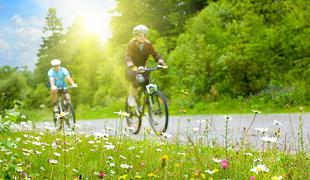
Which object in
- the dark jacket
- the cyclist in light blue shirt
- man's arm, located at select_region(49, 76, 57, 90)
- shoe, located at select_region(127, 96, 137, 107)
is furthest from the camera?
the cyclist in light blue shirt

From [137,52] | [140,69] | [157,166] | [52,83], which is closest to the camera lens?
[157,166]

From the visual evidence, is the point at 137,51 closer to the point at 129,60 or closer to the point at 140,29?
the point at 129,60

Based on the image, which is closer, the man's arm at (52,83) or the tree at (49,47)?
the man's arm at (52,83)

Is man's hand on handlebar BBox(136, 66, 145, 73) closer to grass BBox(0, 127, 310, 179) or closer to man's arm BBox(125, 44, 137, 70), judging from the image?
man's arm BBox(125, 44, 137, 70)

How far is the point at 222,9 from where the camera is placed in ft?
78.3

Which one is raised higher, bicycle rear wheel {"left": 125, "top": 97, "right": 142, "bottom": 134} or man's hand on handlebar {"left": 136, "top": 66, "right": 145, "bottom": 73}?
man's hand on handlebar {"left": 136, "top": 66, "right": 145, "bottom": 73}

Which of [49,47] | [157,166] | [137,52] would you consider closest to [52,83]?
[137,52]

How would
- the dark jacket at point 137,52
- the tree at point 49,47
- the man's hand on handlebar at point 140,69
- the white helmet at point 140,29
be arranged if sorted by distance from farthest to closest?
1. the tree at point 49,47
2. the dark jacket at point 137,52
3. the white helmet at point 140,29
4. the man's hand on handlebar at point 140,69

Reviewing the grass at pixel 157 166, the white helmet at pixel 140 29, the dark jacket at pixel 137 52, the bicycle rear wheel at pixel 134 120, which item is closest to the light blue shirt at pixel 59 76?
the bicycle rear wheel at pixel 134 120

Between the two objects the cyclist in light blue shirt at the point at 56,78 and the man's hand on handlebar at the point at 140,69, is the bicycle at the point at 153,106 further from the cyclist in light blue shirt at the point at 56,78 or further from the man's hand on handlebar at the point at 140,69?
the cyclist in light blue shirt at the point at 56,78

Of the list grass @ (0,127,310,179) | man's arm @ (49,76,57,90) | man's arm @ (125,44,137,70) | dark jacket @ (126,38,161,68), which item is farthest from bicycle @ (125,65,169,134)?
grass @ (0,127,310,179)

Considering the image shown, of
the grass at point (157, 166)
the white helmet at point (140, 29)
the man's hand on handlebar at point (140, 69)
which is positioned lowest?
the grass at point (157, 166)

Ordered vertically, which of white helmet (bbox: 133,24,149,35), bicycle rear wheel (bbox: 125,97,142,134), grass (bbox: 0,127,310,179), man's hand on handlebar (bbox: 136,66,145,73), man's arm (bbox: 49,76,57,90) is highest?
white helmet (bbox: 133,24,149,35)

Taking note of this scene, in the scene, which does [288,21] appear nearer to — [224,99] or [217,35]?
[224,99]
